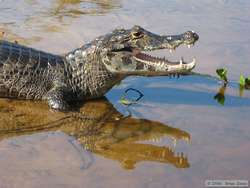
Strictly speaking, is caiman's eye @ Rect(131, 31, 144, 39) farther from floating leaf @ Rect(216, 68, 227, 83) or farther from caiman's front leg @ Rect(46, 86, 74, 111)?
floating leaf @ Rect(216, 68, 227, 83)

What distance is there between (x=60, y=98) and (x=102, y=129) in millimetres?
895

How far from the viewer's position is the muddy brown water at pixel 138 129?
4.83 meters

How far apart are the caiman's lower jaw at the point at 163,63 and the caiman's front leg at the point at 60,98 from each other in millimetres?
952

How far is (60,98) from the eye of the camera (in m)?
6.50

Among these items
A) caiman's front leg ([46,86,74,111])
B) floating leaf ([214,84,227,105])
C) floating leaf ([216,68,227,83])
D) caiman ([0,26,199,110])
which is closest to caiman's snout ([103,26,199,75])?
caiman ([0,26,199,110])

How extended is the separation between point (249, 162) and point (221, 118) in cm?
118

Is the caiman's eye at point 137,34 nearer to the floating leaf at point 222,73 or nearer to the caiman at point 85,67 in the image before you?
the caiman at point 85,67

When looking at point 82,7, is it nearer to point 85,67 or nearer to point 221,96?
point 85,67

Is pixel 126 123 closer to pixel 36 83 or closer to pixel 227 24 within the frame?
pixel 36 83

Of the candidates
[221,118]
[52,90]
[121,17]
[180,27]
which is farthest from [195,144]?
[121,17]

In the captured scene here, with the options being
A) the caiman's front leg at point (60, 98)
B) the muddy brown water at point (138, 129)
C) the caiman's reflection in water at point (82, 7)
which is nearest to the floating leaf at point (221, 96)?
the muddy brown water at point (138, 129)

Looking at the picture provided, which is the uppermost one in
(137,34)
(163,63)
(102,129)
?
(137,34)

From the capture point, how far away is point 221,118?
630 centimetres

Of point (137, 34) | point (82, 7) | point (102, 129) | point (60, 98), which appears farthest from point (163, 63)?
point (82, 7)
